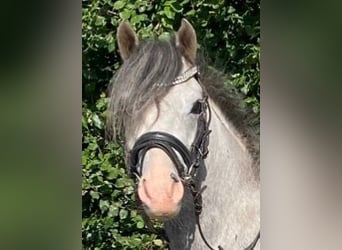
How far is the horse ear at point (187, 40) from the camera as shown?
6.61 ft

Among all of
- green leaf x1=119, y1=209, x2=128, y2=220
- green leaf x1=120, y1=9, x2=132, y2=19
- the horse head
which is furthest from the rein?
green leaf x1=120, y1=9, x2=132, y2=19

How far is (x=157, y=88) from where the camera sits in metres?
2.02

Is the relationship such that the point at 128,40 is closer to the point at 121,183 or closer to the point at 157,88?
the point at 157,88

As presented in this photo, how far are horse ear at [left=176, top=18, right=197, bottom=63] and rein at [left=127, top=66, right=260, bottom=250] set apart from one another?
0.04 meters

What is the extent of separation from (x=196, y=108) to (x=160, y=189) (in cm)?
26

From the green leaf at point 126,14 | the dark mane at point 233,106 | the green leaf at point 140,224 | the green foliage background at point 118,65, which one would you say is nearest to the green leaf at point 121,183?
the green foliage background at point 118,65

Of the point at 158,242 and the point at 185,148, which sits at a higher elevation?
the point at 185,148

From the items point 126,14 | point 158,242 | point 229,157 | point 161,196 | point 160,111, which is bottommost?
point 158,242

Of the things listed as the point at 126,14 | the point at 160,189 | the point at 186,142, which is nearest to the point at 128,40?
the point at 126,14

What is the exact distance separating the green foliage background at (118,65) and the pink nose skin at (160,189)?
49mm

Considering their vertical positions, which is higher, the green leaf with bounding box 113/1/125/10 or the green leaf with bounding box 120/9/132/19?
the green leaf with bounding box 113/1/125/10

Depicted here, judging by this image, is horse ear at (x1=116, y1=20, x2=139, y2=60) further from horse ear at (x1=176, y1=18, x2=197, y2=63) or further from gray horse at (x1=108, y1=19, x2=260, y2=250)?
horse ear at (x1=176, y1=18, x2=197, y2=63)

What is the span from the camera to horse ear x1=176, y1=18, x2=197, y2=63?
201cm
